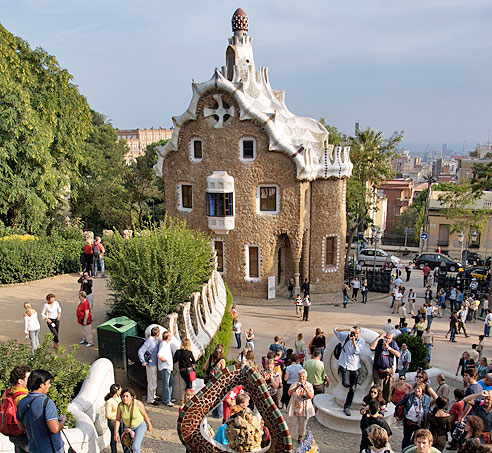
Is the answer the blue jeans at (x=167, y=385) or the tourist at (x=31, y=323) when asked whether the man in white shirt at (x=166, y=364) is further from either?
the tourist at (x=31, y=323)

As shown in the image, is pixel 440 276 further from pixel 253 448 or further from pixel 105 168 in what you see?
pixel 105 168

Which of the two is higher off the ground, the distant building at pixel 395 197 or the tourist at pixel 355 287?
the distant building at pixel 395 197

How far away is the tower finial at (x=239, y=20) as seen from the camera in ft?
78.9

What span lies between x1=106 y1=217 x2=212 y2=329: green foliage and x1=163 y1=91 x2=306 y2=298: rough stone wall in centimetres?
986

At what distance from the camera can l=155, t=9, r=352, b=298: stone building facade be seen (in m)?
21.5

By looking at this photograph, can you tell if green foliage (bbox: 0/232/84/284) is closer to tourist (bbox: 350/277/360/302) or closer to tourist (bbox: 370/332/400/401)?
tourist (bbox: 350/277/360/302)

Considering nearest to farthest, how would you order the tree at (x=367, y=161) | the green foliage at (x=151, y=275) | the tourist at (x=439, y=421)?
the tourist at (x=439, y=421), the green foliage at (x=151, y=275), the tree at (x=367, y=161)

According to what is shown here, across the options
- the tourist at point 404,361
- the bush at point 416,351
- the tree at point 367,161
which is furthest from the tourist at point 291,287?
the tourist at point 404,361

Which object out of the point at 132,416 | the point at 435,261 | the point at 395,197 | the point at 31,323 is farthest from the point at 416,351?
the point at 395,197

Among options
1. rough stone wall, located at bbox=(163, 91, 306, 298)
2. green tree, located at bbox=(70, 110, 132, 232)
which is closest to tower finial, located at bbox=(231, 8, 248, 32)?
rough stone wall, located at bbox=(163, 91, 306, 298)

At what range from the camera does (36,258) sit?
17.3 meters

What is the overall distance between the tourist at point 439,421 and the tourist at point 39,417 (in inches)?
205

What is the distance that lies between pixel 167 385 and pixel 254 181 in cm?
1399

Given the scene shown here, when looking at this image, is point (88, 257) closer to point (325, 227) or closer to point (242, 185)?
point (242, 185)
